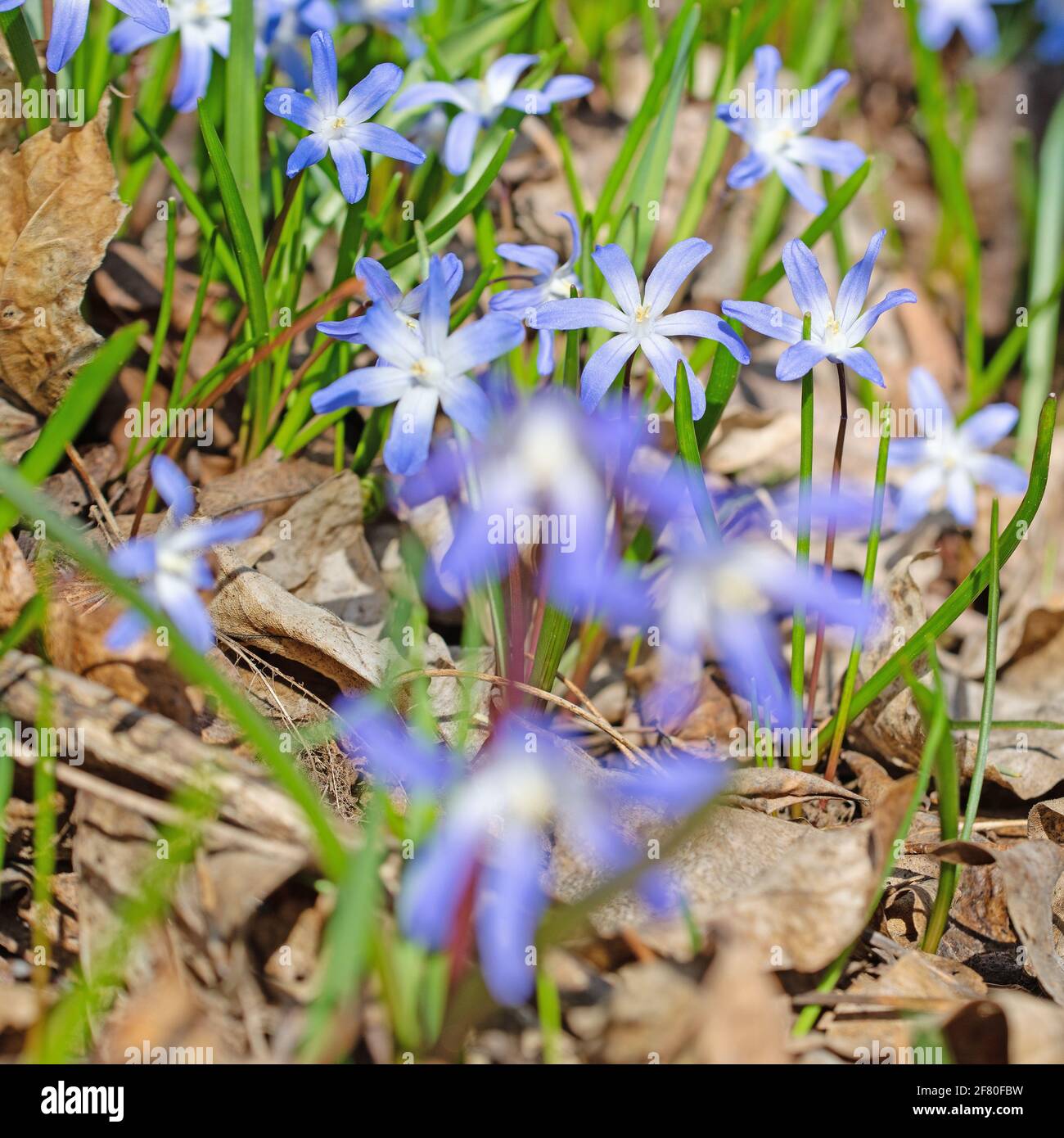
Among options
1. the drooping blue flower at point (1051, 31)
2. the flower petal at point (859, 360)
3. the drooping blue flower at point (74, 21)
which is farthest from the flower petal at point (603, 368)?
the drooping blue flower at point (1051, 31)

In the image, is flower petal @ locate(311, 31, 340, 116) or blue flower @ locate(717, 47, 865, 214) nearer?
flower petal @ locate(311, 31, 340, 116)

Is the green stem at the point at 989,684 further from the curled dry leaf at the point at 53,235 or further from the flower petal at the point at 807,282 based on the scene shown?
the curled dry leaf at the point at 53,235

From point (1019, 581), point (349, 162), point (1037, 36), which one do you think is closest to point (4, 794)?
point (349, 162)

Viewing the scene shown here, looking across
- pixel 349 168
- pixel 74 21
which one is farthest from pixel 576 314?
pixel 74 21

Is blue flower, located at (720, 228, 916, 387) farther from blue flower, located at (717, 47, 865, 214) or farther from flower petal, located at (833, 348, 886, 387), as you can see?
blue flower, located at (717, 47, 865, 214)

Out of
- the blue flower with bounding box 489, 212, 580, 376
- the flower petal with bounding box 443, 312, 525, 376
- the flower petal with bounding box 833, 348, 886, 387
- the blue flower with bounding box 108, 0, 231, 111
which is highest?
the blue flower with bounding box 108, 0, 231, 111

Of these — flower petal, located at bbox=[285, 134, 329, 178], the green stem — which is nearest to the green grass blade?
flower petal, located at bbox=[285, 134, 329, 178]
